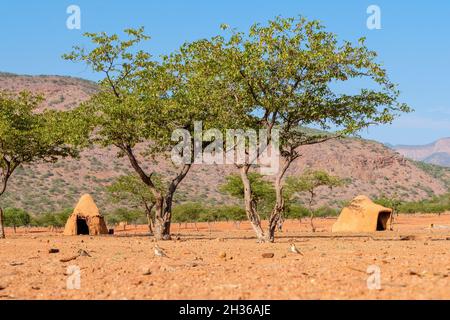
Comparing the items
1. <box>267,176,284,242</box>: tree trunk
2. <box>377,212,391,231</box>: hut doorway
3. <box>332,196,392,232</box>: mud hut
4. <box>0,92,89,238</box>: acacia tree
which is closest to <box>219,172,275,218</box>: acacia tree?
<box>332,196,392,232</box>: mud hut

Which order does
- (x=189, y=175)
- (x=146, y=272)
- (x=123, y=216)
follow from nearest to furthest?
(x=146, y=272)
(x=123, y=216)
(x=189, y=175)

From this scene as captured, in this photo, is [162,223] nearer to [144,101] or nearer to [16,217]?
[144,101]

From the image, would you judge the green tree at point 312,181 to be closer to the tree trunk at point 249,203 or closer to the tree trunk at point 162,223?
the tree trunk at point 162,223

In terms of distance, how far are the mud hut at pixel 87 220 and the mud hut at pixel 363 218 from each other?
18110mm

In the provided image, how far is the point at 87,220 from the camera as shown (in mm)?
43250

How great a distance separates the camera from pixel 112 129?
89.2 feet

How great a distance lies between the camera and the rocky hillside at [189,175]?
9131 centimetres

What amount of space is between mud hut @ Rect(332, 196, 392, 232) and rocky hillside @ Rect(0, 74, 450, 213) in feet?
97.6

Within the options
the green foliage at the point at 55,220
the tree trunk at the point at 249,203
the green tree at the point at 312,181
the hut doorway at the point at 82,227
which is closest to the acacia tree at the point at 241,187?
the green tree at the point at 312,181

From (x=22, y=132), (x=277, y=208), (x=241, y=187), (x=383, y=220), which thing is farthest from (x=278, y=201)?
(x=241, y=187)

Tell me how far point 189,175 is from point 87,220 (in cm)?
7039

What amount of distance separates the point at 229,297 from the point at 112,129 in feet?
62.6

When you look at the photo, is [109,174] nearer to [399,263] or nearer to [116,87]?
[116,87]
